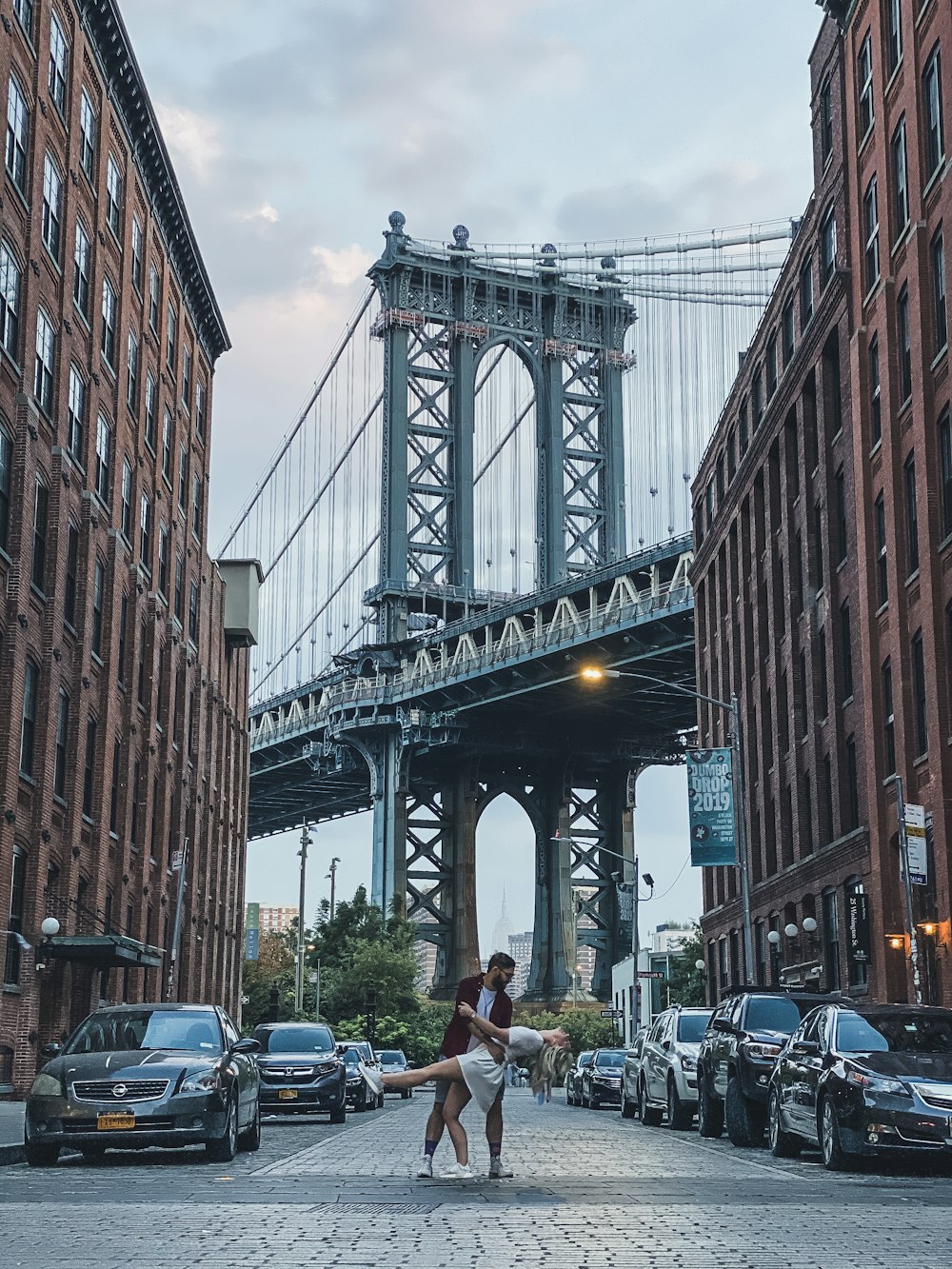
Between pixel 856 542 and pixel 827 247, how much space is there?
870 cm

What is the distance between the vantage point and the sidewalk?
1798 cm

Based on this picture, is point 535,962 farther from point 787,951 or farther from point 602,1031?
point 787,951

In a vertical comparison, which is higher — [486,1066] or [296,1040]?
[296,1040]

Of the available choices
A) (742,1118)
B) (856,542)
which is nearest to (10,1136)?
(742,1118)

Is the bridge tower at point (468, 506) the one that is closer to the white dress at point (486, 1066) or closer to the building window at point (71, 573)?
the building window at point (71, 573)

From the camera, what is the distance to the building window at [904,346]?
3678 cm

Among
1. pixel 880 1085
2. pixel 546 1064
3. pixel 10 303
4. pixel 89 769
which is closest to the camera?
pixel 546 1064

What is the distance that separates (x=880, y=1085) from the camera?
1639 cm

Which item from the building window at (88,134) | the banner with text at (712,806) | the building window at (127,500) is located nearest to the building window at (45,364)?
the building window at (88,134)

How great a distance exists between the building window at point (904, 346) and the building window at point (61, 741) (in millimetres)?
18013

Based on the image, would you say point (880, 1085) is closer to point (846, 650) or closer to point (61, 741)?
point (61, 741)

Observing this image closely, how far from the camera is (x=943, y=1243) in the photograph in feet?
34.7

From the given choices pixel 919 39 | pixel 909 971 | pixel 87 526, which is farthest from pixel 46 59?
pixel 909 971

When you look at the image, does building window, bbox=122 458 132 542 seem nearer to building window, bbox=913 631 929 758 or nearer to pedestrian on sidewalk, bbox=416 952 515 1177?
building window, bbox=913 631 929 758
